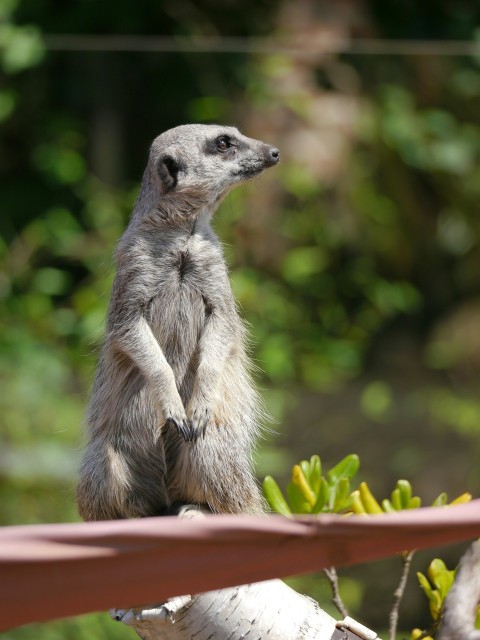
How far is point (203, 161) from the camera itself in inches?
66.8

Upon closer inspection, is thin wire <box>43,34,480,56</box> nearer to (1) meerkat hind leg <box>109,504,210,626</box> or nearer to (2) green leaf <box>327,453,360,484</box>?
(2) green leaf <box>327,453,360,484</box>

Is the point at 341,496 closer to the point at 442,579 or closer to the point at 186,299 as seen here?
the point at 442,579

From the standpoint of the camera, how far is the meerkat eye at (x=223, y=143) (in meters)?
1.73

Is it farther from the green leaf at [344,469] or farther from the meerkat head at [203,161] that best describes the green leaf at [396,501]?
the meerkat head at [203,161]

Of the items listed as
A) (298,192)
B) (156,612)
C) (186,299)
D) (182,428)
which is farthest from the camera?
(298,192)

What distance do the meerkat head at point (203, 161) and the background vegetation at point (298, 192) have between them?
2598 millimetres

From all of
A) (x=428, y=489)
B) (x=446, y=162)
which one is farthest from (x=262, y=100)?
(x=428, y=489)

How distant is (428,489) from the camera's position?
386 cm

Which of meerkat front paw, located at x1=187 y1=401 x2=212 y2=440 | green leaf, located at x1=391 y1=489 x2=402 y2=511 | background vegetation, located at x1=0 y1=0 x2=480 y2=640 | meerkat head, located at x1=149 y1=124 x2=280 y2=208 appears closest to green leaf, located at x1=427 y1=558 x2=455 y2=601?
green leaf, located at x1=391 y1=489 x2=402 y2=511

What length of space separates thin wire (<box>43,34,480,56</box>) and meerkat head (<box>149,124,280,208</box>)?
2.57 meters

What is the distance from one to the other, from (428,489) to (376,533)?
303 cm

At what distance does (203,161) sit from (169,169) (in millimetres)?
64

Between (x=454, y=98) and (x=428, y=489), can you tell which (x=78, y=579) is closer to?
(x=428, y=489)

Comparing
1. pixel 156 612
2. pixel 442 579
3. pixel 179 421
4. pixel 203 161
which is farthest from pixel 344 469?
pixel 203 161
